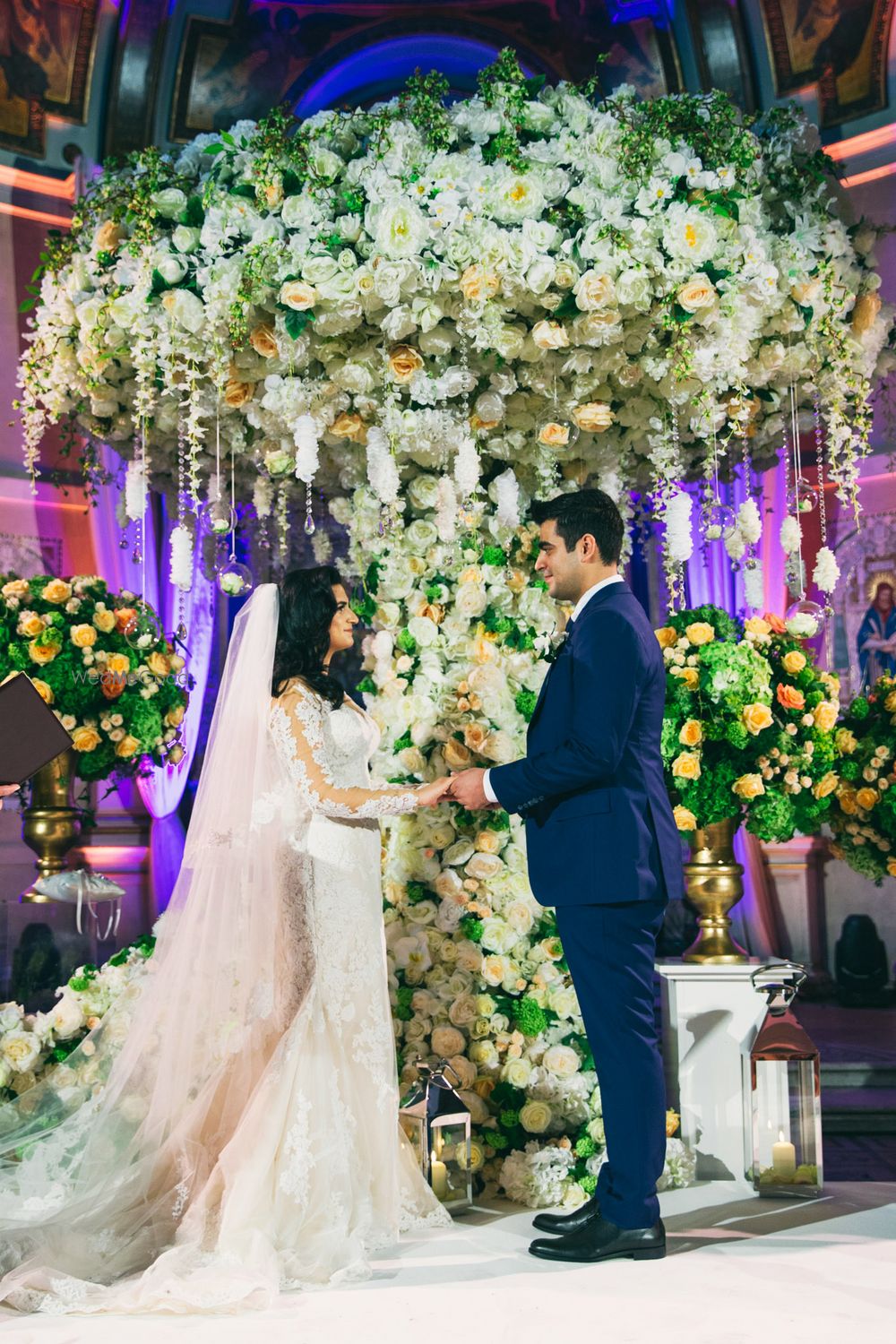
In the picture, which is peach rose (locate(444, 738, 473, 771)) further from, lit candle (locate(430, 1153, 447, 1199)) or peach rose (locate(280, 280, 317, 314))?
peach rose (locate(280, 280, 317, 314))

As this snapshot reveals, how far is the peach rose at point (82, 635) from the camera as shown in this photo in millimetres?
4953

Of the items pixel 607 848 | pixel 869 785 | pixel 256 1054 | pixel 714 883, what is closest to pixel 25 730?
pixel 256 1054

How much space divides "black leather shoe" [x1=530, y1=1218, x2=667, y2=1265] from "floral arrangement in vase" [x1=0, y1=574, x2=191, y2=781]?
2.55 m

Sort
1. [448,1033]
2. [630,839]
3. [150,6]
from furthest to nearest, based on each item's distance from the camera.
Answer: [150,6], [448,1033], [630,839]

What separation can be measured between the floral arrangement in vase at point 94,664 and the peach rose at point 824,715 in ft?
8.24

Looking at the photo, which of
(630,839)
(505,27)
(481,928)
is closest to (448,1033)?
(481,928)

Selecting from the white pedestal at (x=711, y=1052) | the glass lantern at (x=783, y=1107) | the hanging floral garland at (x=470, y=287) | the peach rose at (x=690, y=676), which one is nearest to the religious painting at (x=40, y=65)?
the hanging floral garland at (x=470, y=287)

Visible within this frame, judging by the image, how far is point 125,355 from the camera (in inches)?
174

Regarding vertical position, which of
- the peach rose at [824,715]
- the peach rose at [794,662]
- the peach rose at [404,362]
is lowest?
the peach rose at [824,715]

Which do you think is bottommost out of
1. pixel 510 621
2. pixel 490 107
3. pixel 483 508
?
pixel 510 621

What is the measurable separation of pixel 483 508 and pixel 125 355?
1.34 meters

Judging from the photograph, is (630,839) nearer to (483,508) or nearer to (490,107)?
(483,508)

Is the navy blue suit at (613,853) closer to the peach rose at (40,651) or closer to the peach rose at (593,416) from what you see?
the peach rose at (593,416)

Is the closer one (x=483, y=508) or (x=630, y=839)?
(x=630, y=839)
